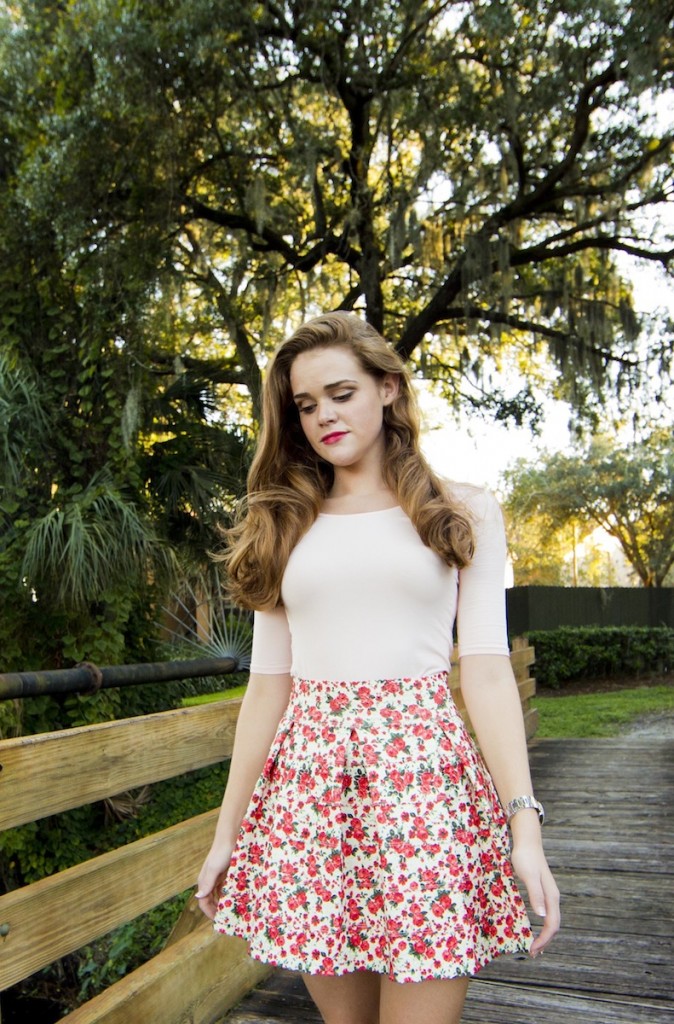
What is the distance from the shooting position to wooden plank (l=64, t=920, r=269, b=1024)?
2.12 meters

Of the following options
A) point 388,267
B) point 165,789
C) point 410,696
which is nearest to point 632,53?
point 388,267

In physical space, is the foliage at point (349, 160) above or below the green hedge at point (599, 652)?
above

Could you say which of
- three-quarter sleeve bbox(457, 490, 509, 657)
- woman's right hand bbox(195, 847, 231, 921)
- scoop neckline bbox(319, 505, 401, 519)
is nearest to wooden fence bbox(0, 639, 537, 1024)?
woman's right hand bbox(195, 847, 231, 921)

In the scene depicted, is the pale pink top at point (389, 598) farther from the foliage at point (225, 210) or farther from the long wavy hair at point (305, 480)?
the foliage at point (225, 210)

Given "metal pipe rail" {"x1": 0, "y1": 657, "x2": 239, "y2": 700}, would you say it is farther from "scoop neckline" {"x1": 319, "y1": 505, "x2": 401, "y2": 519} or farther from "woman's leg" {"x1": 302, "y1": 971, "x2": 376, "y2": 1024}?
"woman's leg" {"x1": 302, "y1": 971, "x2": 376, "y2": 1024}

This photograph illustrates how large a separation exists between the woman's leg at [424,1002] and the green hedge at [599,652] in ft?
44.2

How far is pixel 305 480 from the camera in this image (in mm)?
1792

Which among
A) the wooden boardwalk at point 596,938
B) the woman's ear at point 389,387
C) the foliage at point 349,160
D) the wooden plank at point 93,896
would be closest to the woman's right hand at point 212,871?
the wooden plank at point 93,896

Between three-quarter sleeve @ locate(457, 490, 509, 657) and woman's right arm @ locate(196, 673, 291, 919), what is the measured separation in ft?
1.14

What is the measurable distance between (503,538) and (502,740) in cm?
35

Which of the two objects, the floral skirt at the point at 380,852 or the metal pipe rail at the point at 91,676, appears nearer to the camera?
the floral skirt at the point at 380,852

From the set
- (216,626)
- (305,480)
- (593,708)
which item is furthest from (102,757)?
(593,708)

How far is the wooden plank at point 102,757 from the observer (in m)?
1.87

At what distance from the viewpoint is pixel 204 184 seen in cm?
934
